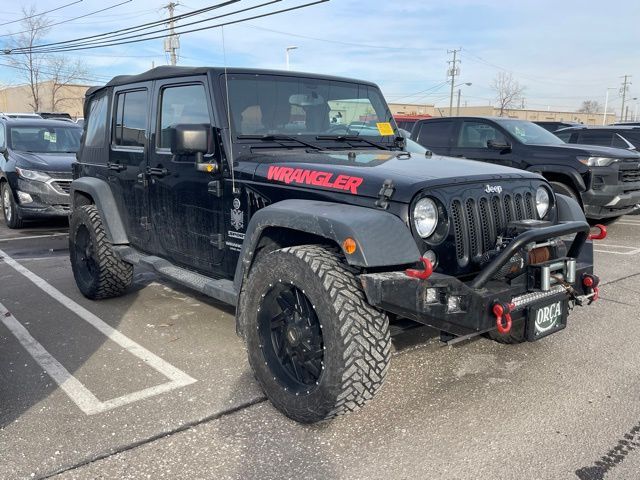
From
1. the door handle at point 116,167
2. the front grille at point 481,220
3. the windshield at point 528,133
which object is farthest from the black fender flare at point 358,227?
the windshield at point 528,133

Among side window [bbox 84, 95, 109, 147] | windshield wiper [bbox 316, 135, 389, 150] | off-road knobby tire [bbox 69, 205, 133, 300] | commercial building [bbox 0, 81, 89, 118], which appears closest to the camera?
windshield wiper [bbox 316, 135, 389, 150]

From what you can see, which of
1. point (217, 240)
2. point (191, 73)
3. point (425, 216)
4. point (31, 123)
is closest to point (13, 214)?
point (31, 123)

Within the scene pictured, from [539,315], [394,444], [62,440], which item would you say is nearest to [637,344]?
[539,315]

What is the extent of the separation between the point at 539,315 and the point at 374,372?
0.96 metres

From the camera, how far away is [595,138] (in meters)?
11.4

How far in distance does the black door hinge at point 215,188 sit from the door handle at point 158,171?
597 millimetres

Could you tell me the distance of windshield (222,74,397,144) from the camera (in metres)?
3.84

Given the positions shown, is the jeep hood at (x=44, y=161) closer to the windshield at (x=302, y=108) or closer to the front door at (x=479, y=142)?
the windshield at (x=302, y=108)

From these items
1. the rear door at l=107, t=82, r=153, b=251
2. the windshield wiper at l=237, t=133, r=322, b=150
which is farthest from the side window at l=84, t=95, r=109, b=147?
the windshield wiper at l=237, t=133, r=322, b=150

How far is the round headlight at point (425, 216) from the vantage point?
2912 mm

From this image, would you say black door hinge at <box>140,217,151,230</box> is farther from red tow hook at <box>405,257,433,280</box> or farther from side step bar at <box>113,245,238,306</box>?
red tow hook at <box>405,257,433,280</box>

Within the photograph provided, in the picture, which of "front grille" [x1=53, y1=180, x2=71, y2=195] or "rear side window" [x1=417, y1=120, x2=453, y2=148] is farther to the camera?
"rear side window" [x1=417, y1=120, x2=453, y2=148]

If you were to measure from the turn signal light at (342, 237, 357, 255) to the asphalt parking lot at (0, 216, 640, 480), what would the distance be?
1.00m

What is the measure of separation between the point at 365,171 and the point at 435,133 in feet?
23.3
